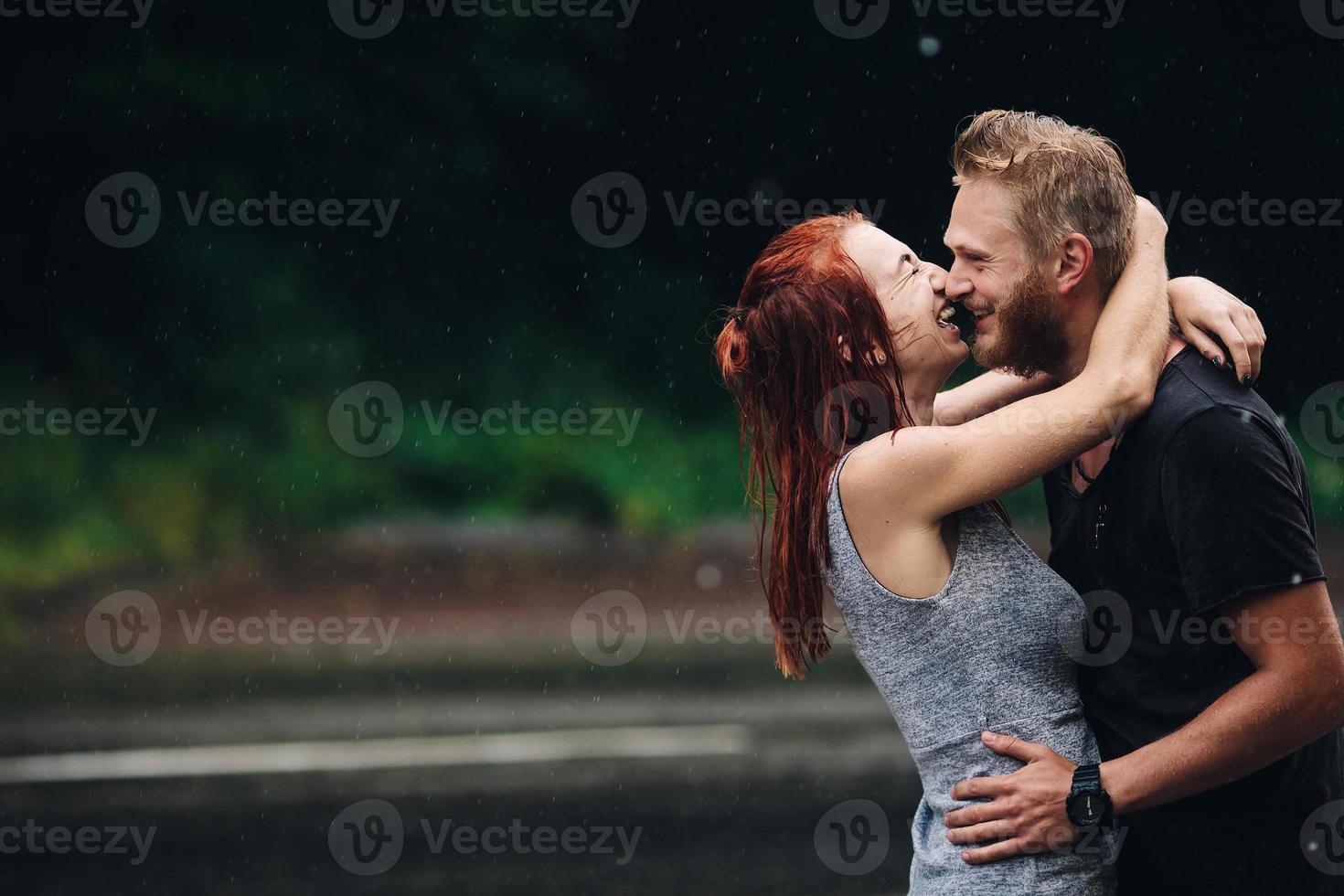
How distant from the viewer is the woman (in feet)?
7.62

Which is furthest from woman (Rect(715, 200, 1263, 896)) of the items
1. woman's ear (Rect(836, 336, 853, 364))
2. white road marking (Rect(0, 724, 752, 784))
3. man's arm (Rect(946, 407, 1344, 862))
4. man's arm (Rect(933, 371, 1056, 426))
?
white road marking (Rect(0, 724, 752, 784))

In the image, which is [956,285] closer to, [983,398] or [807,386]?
[807,386]

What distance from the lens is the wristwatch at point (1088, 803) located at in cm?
224

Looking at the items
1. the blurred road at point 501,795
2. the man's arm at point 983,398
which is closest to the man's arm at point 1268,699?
the man's arm at point 983,398

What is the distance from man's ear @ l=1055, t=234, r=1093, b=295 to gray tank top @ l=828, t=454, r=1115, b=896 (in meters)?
0.52

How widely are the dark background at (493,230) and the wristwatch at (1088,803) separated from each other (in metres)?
9.52

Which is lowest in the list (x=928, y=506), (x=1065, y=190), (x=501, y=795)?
(x=501, y=795)

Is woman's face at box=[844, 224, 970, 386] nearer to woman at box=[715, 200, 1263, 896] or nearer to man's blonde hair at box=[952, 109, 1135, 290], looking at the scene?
woman at box=[715, 200, 1263, 896]

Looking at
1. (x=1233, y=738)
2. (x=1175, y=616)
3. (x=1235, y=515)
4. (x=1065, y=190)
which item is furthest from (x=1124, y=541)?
(x=1065, y=190)

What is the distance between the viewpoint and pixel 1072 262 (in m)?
2.60

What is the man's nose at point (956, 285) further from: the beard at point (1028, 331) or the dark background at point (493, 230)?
the dark background at point (493, 230)

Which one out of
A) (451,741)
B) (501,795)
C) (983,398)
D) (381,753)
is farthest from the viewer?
(451,741)

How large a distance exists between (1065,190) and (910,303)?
0.36 m

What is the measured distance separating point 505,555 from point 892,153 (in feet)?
17.1
